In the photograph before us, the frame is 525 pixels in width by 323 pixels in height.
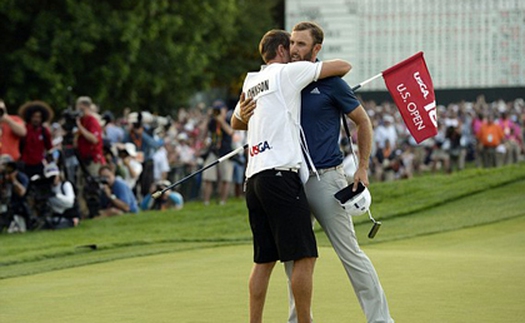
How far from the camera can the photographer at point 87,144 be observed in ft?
63.0

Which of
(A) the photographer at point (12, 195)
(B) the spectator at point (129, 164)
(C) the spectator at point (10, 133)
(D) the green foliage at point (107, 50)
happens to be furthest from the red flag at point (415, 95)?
(D) the green foliage at point (107, 50)

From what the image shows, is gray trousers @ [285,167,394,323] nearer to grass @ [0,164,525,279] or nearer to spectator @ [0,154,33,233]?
grass @ [0,164,525,279]

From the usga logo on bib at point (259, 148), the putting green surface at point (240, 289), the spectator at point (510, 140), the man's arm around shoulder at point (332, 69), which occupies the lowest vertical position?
→ the spectator at point (510, 140)

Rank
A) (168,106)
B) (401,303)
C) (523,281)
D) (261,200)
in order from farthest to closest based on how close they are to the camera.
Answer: (168,106)
(523,281)
(401,303)
(261,200)

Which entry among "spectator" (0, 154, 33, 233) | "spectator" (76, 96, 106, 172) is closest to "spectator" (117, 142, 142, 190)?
"spectator" (76, 96, 106, 172)

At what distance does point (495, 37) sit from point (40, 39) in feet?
41.3

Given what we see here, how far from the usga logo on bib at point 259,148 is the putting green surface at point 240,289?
146 cm

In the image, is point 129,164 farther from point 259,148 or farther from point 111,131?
point 259,148

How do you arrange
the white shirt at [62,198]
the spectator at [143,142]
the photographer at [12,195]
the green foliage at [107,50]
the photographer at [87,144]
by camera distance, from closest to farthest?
the photographer at [12,195] → the white shirt at [62,198] → the photographer at [87,144] → the spectator at [143,142] → the green foliage at [107,50]

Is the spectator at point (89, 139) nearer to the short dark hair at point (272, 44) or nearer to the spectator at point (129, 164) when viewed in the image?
the spectator at point (129, 164)

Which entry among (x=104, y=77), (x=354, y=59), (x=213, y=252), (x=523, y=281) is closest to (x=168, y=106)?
(x=104, y=77)

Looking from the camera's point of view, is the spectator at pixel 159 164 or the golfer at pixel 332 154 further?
the spectator at pixel 159 164

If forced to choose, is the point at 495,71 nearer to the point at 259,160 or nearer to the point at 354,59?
the point at 354,59

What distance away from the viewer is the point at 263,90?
7660mm
